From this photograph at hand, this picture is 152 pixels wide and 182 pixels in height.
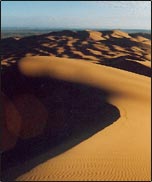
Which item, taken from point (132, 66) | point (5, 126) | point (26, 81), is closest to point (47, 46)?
point (132, 66)

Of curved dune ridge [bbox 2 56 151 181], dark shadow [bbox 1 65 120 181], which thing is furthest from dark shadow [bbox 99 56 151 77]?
dark shadow [bbox 1 65 120 181]

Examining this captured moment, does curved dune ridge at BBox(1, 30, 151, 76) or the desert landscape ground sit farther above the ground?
curved dune ridge at BBox(1, 30, 151, 76)

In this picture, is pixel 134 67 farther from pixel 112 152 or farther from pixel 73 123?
pixel 112 152

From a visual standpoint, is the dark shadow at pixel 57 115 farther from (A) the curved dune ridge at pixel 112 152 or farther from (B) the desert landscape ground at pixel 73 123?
(A) the curved dune ridge at pixel 112 152

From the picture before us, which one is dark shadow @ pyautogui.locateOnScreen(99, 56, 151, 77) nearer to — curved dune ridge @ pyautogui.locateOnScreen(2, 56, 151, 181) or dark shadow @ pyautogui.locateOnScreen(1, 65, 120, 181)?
curved dune ridge @ pyautogui.locateOnScreen(2, 56, 151, 181)

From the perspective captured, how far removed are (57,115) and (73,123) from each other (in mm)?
1139

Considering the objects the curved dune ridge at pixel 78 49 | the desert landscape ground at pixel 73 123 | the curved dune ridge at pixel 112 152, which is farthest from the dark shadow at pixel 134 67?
the curved dune ridge at pixel 112 152

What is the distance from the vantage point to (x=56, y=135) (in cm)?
1455

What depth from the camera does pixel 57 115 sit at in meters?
15.9

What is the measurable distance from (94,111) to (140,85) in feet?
16.6

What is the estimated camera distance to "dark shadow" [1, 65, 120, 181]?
495 inches

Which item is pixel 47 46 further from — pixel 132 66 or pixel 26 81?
pixel 26 81

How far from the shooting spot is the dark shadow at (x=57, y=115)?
1258cm

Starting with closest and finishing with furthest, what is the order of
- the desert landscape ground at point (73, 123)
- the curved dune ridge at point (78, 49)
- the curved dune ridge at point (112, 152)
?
the curved dune ridge at point (112, 152)
the desert landscape ground at point (73, 123)
the curved dune ridge at point (78, 49)
